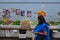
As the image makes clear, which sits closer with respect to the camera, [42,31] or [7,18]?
[42,31]

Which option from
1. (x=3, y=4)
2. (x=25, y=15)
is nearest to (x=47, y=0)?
(x=25, y=15)

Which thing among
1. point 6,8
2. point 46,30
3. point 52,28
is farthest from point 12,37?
point 46,30

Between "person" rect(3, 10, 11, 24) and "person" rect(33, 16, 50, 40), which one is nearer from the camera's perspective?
"person" rect(33, 16, 50, 40)

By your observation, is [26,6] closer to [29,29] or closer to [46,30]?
[29,29]

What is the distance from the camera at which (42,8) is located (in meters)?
11.0

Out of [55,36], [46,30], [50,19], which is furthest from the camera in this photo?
[50,19]

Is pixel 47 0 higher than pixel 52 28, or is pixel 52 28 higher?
pixel 47 0

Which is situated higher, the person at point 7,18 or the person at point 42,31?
the person at point 42,31

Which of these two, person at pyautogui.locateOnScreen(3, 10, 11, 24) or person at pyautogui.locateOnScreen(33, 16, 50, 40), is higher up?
person at pyautogui.locateOnScreen(33, 16, 50, 40)

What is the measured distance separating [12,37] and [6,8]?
2.29 metres

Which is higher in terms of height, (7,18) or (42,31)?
(42,31)

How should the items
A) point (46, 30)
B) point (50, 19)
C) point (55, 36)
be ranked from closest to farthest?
point (46, 30)
point (55, 36)
point (50, 19)

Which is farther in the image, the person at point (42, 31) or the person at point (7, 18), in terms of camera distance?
the person at point (7, 18)

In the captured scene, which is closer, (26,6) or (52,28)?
(52,28)
